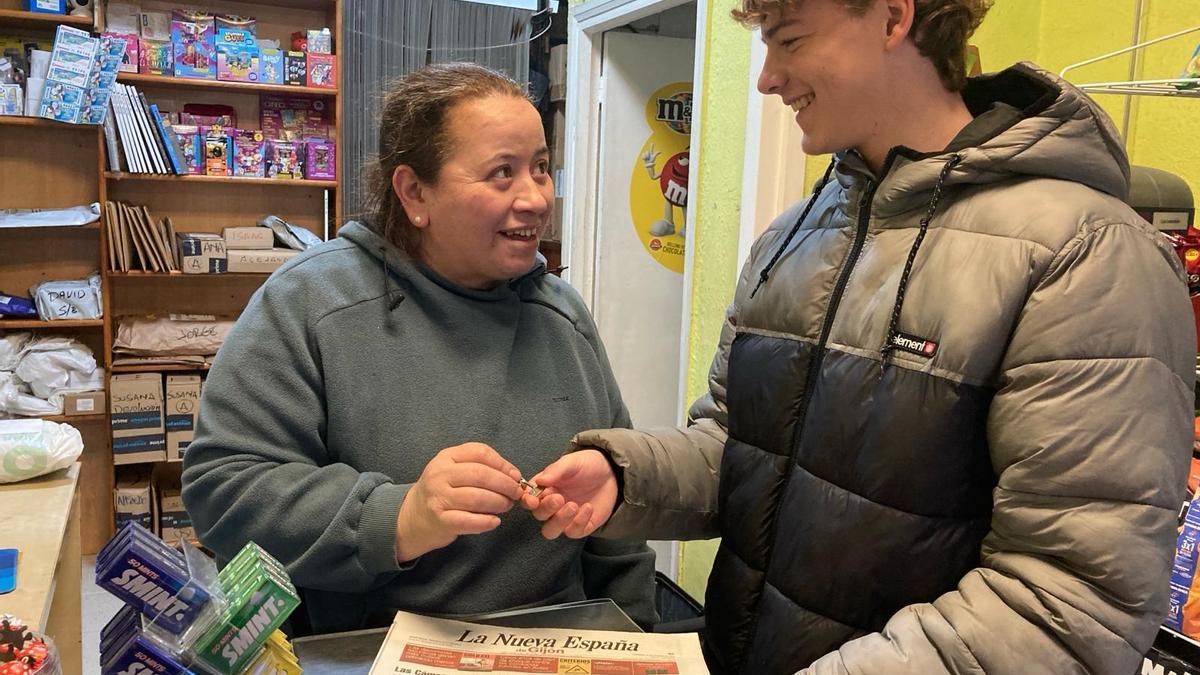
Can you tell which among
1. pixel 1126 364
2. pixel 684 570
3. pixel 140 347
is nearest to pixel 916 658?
pixel 1126 364

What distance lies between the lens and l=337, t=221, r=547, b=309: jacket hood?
126 cm

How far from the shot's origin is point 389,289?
1.25 meters

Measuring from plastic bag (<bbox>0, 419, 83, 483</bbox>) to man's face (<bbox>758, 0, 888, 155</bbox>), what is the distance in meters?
1.82

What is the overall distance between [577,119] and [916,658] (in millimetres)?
2718

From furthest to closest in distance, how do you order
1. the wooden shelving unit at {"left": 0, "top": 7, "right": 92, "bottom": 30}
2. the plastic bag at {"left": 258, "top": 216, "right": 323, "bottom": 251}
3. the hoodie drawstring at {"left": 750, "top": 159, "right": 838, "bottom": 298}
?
the plastic bag at {"left": 258, "top": 216, "right": 323, "bottom": 251} → the wooden shelving unit at {"left": 0, "top": 7, "right": 92, "bottom": 30} → the hoodie drawstring at {"left": 750, "top": 159, "right": 838, "bottom": 298}

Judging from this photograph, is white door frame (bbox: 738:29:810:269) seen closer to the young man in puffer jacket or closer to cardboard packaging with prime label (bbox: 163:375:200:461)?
the young man in puffer jacket

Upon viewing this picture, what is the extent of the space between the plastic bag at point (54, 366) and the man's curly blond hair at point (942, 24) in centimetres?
354

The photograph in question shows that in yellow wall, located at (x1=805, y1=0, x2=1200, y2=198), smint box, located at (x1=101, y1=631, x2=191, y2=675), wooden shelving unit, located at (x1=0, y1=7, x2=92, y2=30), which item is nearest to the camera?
smint box, located at (x1=101, y1=631, x2=191, y2=675)

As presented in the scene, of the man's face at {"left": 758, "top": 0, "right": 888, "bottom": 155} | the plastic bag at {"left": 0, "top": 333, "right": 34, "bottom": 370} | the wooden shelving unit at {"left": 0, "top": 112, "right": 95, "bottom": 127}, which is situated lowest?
the plastic bag at {"left": 0, "top": 333, "right": 34, "bottom": 370}

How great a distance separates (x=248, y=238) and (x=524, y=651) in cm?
336

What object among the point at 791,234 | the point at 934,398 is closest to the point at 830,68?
the point at 791,234

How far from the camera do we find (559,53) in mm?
4215

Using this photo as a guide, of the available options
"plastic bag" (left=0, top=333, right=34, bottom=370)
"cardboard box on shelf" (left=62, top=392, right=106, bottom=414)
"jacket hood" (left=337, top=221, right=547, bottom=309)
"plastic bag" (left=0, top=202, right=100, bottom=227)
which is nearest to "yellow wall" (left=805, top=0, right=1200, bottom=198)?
"jacket hood" (left=337, top=221, right=547, bottom=309)

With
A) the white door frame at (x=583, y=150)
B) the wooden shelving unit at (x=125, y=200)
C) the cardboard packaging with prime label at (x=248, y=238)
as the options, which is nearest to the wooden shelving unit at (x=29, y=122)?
the wooden shelving unit at (x=125, y=200)
